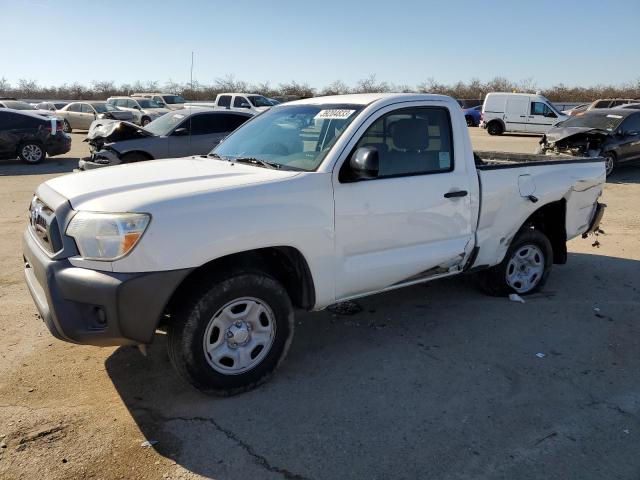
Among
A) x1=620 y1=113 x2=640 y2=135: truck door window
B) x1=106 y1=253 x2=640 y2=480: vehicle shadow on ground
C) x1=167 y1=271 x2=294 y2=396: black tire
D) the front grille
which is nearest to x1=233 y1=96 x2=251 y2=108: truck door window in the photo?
x1=620 y1=113 x2=640 y2=135: truck door window

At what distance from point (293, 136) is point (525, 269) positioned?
109 inches

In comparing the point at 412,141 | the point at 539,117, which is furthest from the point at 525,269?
the point at 539,117

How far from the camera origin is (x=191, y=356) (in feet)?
10.9

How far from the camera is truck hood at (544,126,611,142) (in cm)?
1360

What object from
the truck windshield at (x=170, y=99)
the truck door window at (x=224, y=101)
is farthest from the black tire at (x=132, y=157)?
the truck windshield at (x=170, y=99)

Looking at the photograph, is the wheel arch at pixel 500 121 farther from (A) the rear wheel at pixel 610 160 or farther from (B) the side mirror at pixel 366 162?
(B) the side mirror at pixel 366 162

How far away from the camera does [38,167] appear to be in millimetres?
15438

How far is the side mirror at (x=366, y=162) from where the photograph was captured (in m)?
3.60

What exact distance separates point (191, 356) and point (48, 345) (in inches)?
63.0

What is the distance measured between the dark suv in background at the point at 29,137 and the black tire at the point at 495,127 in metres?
20.7

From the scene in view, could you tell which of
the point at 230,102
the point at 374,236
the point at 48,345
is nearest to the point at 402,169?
the point at 374,236

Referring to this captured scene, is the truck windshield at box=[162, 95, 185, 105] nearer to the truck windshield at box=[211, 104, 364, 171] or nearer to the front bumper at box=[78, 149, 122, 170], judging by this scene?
the front bumper at box=[78, 149, 122, 170]

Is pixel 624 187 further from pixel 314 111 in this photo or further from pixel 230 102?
pixel 230 102

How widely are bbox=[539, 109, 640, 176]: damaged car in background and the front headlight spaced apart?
1235cm
